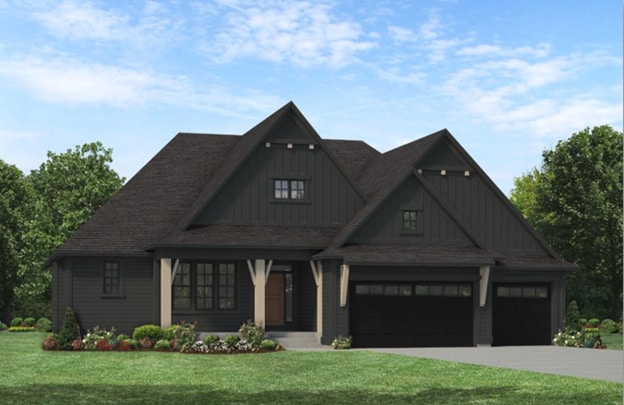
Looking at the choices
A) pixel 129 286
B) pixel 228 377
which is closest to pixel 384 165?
pixel 129 286

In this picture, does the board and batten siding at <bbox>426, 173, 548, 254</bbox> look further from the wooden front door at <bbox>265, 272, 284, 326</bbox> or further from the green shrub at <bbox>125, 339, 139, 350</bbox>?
the green shrub at <bbox>125, 339, 139, 350</bbox>

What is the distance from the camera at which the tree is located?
54.5 m

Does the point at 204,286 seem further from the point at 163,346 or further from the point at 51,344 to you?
the point at 51,344

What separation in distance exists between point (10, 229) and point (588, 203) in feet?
107

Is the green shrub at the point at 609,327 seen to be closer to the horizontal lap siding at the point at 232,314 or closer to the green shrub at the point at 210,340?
the horizontal lap siding at the point at 232,314

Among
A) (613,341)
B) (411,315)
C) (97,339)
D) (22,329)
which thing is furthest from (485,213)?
(22,329)

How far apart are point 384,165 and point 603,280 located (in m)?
18.9

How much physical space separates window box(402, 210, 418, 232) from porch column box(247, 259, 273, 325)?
4.83 metres

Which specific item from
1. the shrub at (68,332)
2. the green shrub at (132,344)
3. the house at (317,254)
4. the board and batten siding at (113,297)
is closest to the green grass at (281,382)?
the green shrub at (132,344)

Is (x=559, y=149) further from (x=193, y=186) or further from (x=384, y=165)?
(x=193, y=186)

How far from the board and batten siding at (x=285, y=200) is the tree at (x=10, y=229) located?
24.9 meters

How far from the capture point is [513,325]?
34.1 meters

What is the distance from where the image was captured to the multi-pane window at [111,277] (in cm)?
3297

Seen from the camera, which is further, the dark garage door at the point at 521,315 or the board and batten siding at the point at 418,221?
the dark garage door at the point at 521,315
